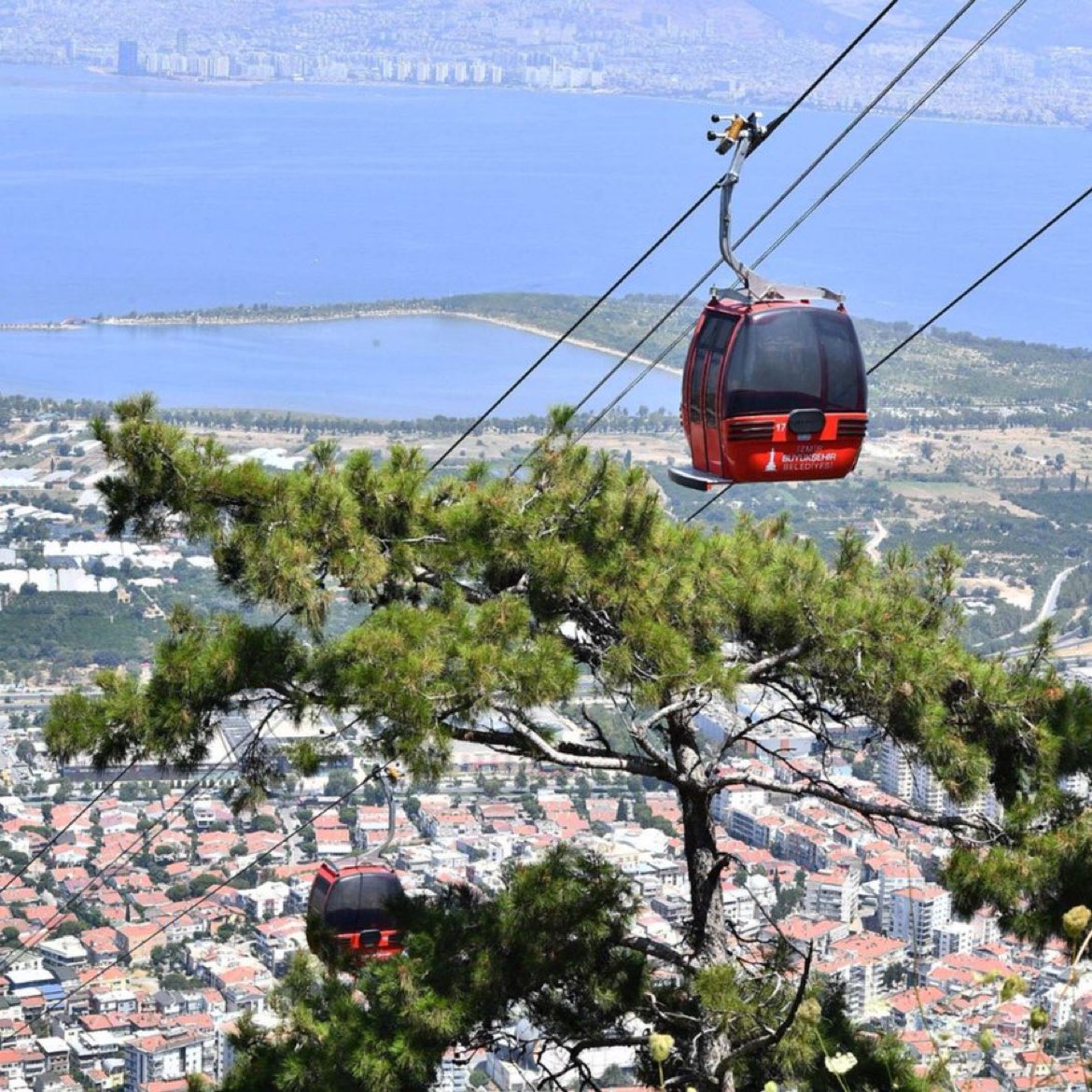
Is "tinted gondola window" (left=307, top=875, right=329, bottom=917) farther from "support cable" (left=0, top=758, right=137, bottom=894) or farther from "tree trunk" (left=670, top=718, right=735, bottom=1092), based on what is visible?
"tree trunk" (left=670, top=718, right=735, bottom=1092)

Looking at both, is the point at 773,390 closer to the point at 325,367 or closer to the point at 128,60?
the point at 325,367

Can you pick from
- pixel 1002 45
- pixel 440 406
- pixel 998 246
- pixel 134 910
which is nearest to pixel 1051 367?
pixel 440 406

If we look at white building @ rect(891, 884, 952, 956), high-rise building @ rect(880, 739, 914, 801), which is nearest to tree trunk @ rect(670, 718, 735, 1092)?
high-rise building @ rect(880, 739, 914, 801)

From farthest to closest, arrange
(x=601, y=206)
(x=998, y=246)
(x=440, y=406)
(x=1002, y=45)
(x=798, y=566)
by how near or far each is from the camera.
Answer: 1. (x=1002, y=45)
2. (x=601, y=206)
3. (x=998, y=246)
4. (x=440, y=406)
5. (x=798, y=566)

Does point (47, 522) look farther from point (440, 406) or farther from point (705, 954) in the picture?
point (705, 954)

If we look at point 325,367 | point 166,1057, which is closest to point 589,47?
point 325,367
